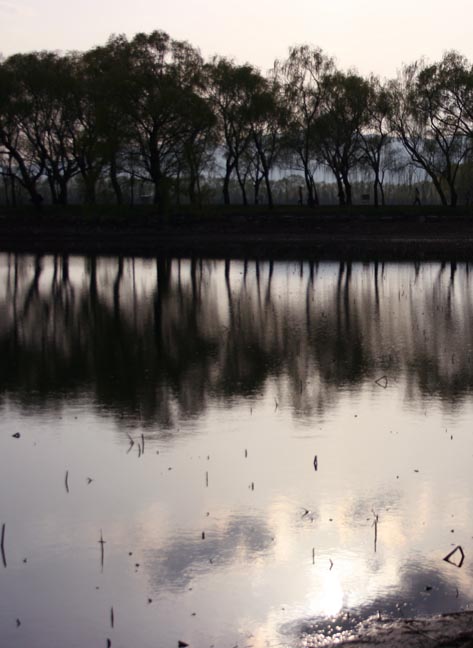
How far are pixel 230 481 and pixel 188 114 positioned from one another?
229 ft

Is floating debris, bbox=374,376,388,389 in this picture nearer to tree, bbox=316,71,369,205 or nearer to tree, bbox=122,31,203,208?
tree, bbox=122,31,203,208

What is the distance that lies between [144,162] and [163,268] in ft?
101

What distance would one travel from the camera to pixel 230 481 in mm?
12953

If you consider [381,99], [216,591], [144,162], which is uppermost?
[381,99]

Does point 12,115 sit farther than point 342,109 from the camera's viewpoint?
No

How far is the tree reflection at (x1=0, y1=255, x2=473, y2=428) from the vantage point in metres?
19.1

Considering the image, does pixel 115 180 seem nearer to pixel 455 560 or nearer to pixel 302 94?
pixel 302 94

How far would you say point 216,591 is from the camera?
30.8 ft

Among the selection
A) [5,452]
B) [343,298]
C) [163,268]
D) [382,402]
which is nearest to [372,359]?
[382,402]

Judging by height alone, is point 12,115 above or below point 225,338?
above

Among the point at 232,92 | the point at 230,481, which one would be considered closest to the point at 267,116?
the point at 232,92

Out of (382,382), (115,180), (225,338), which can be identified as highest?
(115,180)

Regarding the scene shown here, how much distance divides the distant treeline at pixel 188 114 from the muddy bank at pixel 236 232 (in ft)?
8.76

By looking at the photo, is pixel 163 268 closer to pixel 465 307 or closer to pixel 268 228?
pixel 465 307
